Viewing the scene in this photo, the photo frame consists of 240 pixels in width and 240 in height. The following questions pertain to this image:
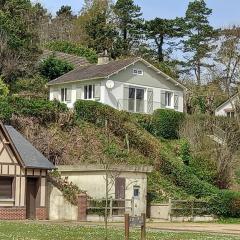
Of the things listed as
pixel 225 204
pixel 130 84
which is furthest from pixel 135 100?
pixel 225 204

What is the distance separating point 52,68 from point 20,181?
33403 mm

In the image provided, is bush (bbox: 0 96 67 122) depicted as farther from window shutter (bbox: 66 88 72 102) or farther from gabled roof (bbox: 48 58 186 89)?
window shutter (bbox: 66 88 72 102)

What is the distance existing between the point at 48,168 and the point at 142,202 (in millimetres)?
6543

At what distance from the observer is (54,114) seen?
52.4 metres

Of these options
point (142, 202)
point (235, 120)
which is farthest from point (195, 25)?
point (142, 202)

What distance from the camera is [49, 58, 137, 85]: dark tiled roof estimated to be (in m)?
63.8

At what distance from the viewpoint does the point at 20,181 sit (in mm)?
39406

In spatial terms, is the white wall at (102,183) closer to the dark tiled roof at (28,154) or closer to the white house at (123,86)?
the dark tiled roof at (28,154)

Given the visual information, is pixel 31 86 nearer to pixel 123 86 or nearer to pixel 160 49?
pixel 123 86

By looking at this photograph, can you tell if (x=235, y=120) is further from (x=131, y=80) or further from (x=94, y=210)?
(x=94, y=210)

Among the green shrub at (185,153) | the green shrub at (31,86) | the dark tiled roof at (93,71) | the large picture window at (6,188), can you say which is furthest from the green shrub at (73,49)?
the large picture window at (6,188)

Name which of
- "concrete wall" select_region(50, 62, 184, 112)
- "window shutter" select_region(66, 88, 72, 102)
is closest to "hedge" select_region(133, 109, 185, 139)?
"concrete wall" select_region(50, 62, 184, 112)

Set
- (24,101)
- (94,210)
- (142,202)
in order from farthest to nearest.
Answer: (24,101) → (142,202) → (94,210)

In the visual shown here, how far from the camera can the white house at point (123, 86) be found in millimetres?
63469
